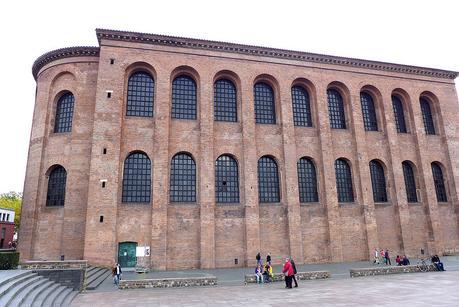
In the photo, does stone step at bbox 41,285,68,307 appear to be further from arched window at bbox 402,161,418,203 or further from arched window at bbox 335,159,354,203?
arched window at bbox 402,161,418,203

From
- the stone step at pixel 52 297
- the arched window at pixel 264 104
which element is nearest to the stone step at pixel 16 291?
the stone step at pixel 52 297

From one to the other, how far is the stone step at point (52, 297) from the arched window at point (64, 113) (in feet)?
41.5

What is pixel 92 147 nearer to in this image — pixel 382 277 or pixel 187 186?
pixel 187 186

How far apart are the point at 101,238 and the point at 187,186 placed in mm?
6119

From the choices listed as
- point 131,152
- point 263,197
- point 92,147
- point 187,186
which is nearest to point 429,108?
point 263,197

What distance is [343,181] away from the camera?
24469 millimetres

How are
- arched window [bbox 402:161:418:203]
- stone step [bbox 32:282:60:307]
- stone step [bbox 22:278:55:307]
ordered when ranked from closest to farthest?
1. stone step [bbox 22:278:55:307]
2. stone step [bbox 32:282:60:307]
3. arched window [bbox 402:161:418:203]

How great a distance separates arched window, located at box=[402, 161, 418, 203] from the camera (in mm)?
26000

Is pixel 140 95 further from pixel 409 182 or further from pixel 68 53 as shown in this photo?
pixel 409 182

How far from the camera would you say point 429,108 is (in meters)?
29.2

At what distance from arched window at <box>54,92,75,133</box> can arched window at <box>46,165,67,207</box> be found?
2.92 metres

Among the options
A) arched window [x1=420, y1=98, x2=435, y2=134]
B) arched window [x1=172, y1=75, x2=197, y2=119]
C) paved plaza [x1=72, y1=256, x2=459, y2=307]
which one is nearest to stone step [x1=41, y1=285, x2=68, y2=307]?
paved plaza [x1=72, y1=256, x2=459, y2=307]

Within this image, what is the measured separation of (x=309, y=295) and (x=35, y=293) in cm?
945

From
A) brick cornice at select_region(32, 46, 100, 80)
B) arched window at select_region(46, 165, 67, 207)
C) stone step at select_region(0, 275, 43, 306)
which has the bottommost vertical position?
stone step at select_region(0, 275, 43, 306)
